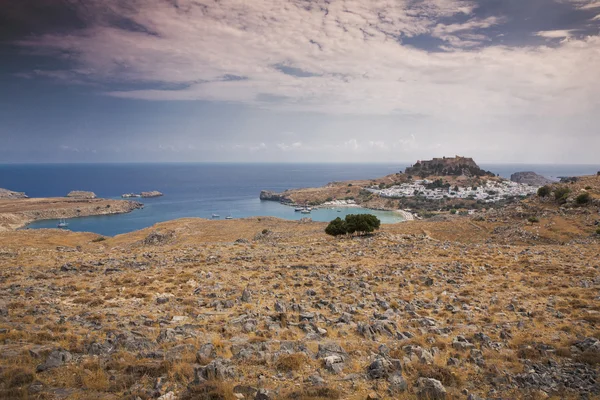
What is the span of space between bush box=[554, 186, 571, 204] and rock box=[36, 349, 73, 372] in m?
61.8

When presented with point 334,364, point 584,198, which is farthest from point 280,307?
point 584,198

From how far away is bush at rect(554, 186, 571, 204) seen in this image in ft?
158

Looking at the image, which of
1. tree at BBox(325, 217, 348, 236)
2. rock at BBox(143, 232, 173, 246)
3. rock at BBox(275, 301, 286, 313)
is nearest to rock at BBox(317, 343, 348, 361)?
rock at BBox(275, 301, 286, 313)

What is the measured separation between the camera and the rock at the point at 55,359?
8422mm

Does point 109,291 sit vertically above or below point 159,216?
above

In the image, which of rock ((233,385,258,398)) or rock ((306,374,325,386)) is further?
rock ((306,374,325,386))

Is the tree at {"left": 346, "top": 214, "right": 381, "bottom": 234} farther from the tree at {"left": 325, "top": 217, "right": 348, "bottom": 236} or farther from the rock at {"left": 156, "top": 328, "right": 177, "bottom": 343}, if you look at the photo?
the rock at {"left": 156, "top": 328, "right": 177, "bottom": 343}

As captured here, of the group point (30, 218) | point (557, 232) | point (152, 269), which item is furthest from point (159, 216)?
point (557, 232)

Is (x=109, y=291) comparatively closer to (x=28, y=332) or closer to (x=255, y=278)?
(x=28, y=332)

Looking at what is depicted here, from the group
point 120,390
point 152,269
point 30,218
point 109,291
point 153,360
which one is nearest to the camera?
point 120,390

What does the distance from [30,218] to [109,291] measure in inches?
6045

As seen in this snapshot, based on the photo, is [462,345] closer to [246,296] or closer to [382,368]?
[382,368]

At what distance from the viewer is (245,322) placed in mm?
12227

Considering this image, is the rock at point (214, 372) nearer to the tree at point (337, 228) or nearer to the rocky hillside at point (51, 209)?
the tree at point (337, 228)
